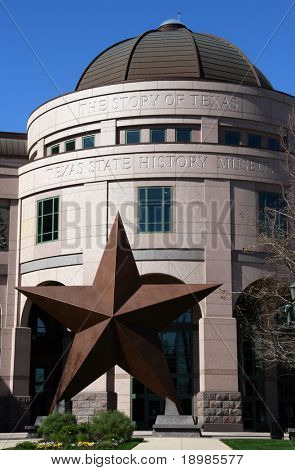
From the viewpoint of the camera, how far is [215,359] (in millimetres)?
35750

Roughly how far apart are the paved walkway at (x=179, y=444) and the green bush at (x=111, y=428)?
27.6 inches

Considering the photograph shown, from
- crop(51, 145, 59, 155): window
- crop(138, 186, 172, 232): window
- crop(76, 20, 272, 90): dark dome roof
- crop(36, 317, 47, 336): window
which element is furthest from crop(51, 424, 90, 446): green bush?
crop(76, 20, 272, 90): dark dome roof

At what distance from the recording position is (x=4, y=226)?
41.7 m

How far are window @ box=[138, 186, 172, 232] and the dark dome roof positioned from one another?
727 cm

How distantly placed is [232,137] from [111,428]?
22.5 m

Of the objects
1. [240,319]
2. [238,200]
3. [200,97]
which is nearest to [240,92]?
[200,97]

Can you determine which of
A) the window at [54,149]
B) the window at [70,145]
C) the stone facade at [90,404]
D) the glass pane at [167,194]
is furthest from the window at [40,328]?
the glass pane at [167,194]

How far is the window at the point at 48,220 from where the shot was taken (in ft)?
129

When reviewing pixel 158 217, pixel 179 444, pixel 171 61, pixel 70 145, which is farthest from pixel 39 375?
pixel 171 61

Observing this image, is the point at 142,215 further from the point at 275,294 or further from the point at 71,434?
the point at 71,434

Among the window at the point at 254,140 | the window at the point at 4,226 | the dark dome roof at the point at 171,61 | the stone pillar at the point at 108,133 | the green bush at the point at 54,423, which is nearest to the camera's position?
the green bush at the point at 54,423

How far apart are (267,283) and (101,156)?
11248 millimetres

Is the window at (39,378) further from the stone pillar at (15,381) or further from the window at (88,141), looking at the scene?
the window at (88,141)

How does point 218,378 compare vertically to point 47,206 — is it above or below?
below
